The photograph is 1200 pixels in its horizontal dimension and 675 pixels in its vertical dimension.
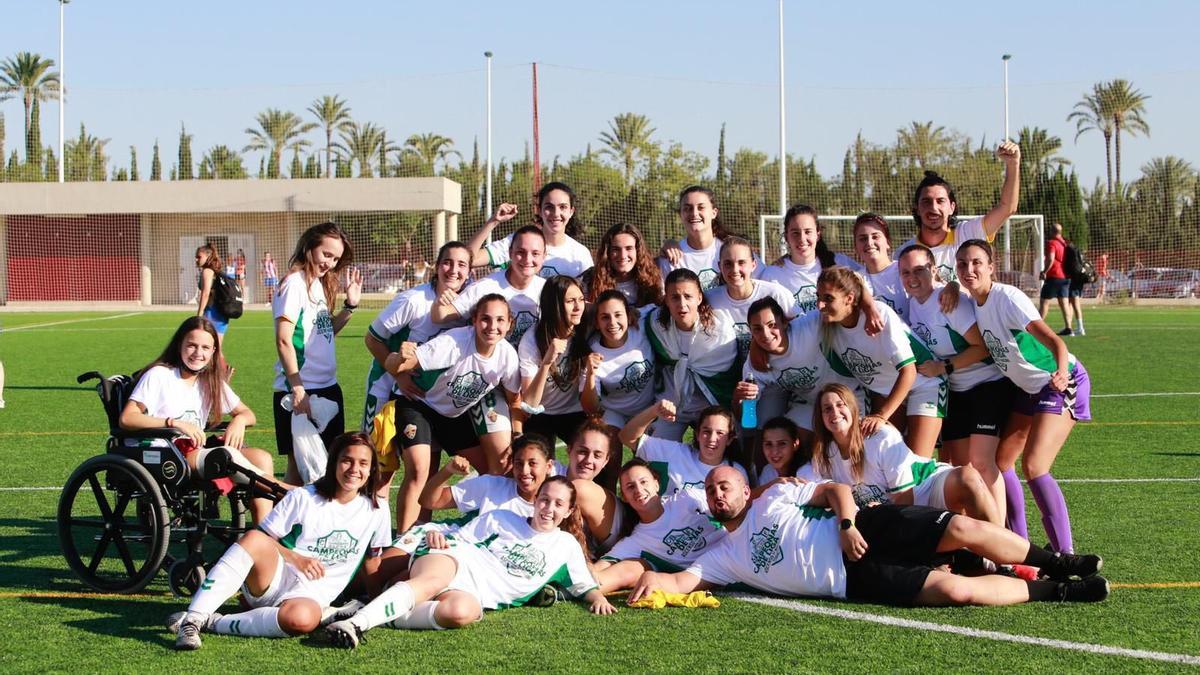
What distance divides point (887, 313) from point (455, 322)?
2.08 m

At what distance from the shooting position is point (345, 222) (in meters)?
39.0

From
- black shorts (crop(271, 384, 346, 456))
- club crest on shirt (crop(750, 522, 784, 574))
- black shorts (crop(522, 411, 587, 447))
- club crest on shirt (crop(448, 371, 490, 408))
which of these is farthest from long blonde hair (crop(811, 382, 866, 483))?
black shorts (crop(271, 384, 346, 456))

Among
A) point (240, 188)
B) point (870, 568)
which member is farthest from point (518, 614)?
point (240, 188)

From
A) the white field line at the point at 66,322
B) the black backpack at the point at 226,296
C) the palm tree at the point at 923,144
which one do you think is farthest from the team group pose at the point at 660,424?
the palm tree at the point at 923,144

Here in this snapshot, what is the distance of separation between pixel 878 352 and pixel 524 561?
183cm

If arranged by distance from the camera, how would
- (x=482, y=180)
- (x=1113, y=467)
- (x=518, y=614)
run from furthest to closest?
1. (x=482, y=180)
2. (x=1113, y=467)
3. (x=518, y=614)

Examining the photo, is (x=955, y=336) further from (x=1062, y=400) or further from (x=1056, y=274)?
(x=1056, y=274)

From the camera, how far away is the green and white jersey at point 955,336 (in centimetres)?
554

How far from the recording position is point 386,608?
170 inches

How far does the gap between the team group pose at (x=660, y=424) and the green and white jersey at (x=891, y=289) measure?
1 cm

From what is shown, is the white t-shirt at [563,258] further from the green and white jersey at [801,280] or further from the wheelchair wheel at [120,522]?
the wheelchair wheel at [120,522]

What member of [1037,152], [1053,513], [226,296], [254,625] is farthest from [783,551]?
[1037,152]

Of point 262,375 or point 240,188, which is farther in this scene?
point 240,188

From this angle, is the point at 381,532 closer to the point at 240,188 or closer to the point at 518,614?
the point at 518,614
